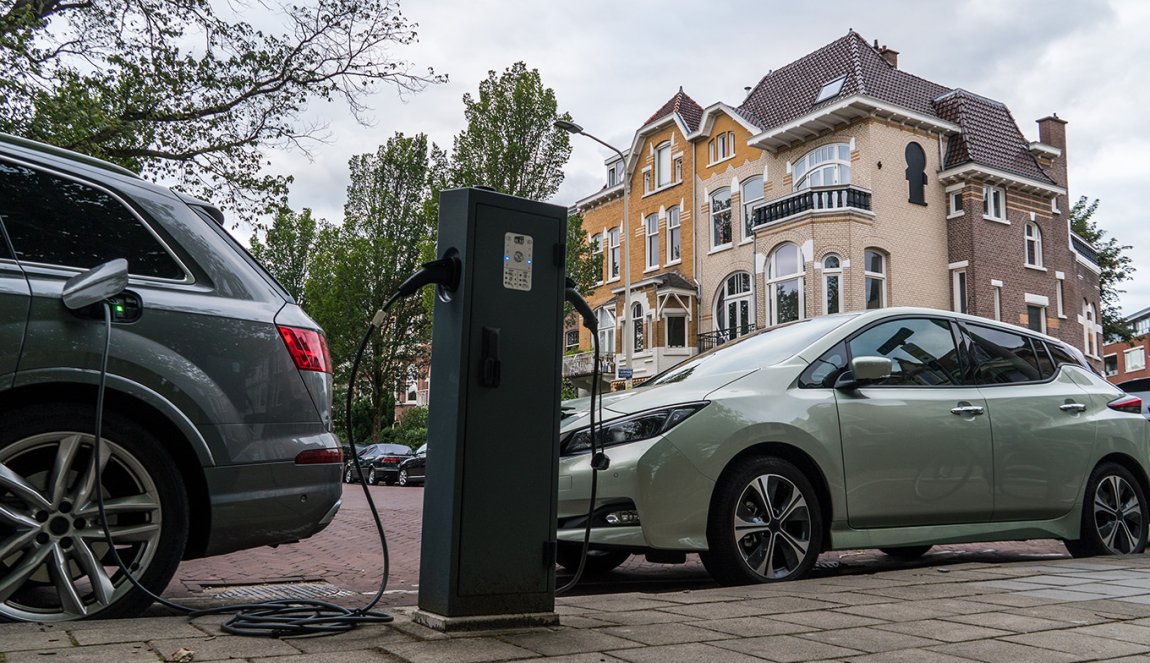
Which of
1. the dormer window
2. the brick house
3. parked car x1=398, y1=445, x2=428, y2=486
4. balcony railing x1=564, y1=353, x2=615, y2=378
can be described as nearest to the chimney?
the brick house

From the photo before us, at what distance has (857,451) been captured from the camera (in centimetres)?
539

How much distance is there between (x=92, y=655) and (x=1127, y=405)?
6.81m

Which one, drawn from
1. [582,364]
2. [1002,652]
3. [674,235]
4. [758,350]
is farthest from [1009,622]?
[582,364]

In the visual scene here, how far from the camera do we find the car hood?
5.16m

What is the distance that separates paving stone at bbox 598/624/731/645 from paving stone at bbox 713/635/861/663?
102mm

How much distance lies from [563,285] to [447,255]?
487 millimetres

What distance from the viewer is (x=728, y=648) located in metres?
3.13

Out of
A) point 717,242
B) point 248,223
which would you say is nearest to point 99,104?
point 248,223

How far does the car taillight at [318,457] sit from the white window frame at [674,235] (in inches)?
1288

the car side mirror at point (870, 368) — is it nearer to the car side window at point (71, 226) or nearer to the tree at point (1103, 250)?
the car side window at point (71, 226)

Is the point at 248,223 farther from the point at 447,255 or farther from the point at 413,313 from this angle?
the point at 413,313

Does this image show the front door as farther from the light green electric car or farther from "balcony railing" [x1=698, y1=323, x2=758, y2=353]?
"balcony railing" [x1=698, y1=323, x2=758, y2=353]

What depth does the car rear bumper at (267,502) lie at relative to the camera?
3.83m

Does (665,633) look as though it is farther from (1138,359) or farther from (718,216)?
(1138,359)
